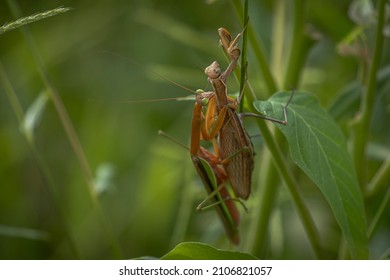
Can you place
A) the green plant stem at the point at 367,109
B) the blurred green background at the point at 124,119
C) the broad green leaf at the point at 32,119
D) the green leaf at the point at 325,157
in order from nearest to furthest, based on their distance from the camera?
the green leaf at the point at 325,157 < the green plant stem at the point at 367,109 < the broad green leaf at the point at 32,119 < the blurred green background at the point at 124,119

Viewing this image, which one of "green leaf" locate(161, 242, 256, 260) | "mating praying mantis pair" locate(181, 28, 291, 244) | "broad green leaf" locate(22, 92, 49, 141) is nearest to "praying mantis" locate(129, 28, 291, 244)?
"mating praying mantis pair" locate(181, 28, 291, 244)

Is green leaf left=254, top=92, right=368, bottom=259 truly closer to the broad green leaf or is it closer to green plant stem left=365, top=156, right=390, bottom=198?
green plant stem left=365, top=156, right=390, bottom=198

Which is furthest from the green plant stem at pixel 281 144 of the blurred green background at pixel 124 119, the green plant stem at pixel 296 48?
the blurred green background at pixel 124 119

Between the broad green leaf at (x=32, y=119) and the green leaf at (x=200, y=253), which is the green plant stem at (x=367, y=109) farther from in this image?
the broad green leaf at (x=32, y=119)

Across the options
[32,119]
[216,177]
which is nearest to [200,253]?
[216,177]

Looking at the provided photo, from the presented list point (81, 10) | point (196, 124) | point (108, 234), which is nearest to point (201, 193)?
point (108, 234)
